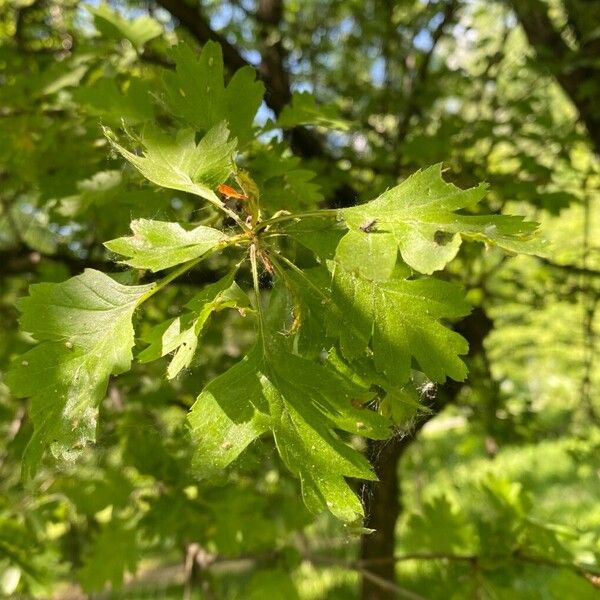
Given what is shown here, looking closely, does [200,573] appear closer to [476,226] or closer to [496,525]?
[496,525]

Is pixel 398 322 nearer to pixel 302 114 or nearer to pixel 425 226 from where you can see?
pixel 425 226

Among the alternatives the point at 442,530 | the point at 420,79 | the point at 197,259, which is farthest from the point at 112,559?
the point at 420,79

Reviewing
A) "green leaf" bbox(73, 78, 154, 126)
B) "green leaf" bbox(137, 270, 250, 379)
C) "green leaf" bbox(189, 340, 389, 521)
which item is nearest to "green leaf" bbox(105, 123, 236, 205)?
"green leaf" bbox(137, 270, 250, 379)

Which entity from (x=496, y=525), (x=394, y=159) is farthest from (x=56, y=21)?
(x=496, y=525)

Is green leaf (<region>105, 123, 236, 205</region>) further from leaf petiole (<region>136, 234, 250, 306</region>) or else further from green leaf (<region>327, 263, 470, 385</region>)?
green leaf (<region>327, 263, 470, 385</region>)

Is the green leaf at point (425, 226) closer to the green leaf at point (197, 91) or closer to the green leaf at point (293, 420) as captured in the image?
the green leaf at point (293, 420)

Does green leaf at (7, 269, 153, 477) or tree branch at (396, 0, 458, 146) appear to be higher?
green leaf at (7, 269, 153, 477)

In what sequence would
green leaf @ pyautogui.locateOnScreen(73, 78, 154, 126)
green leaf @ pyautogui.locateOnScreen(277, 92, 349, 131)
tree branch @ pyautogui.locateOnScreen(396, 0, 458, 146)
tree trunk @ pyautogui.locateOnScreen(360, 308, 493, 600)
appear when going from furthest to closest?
tree branch @ pyautogui.locateOnScreen(396, 0, 458, 146) < tree trunk @ pyautogui.locateOnScreen(360, 308, 493, 600) < green leaf @ pyautogui.locateOnScreen(277, 92, 349, 131) < green leaf @ pyautogui.locateOnScreen(73, 78, 154, 126)
